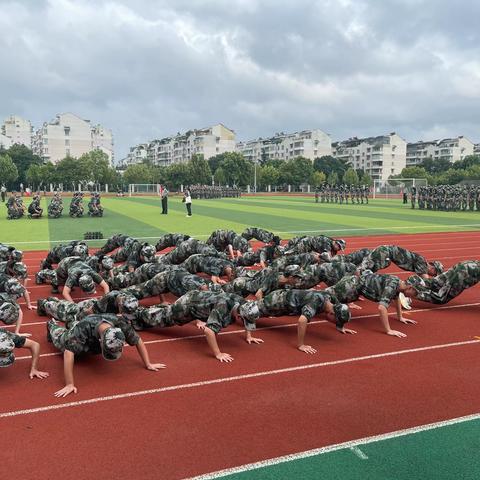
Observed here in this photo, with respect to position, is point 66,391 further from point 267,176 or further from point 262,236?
point 267,176

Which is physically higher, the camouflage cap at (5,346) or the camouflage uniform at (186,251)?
the camouflage uniform at (186,251)

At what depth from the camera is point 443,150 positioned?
14012 centimetres

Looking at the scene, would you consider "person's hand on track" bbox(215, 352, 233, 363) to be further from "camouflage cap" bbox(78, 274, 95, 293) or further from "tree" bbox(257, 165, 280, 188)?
"tree" bbox(257, 165, 280, 188)

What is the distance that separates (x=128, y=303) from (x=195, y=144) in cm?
13007

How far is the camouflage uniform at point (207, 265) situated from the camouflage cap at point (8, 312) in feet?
11.2

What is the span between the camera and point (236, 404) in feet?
16.4

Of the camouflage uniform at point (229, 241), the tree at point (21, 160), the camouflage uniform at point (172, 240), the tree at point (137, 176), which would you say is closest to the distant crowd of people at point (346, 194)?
the camouflage uniform at point (229, 241)

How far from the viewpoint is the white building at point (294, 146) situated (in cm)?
13112

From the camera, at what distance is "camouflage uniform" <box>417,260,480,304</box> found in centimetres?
816

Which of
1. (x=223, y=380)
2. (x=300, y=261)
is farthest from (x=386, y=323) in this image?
(x=223, y=380)

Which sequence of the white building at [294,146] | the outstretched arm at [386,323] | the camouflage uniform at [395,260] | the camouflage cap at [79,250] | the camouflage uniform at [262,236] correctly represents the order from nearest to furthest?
the outstretched arm at [386,323], the camouflage uniform at [395,260], the camouflage cap at [79,250], the camouflage uniform at [262,236], the white building at [294,146]

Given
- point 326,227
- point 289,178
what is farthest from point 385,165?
point 326,227

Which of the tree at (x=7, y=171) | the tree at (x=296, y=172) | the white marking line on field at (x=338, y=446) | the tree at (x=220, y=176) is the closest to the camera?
the white marking line on field at (x=338, y=446)

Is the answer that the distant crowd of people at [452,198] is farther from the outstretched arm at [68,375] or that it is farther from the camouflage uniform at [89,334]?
the outstretched arm at [68,375]
